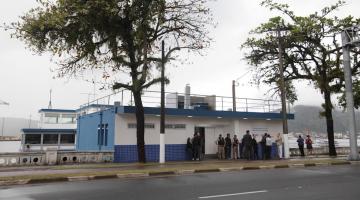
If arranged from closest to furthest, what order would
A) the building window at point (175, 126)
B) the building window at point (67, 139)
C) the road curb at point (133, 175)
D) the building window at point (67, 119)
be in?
the road curb at point (133, 175)
the building window at point (175, 126)
the building window at point (67, 139)
the building window at point (67, 119)

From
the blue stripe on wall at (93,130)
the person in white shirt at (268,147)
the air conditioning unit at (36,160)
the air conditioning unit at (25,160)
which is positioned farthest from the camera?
the person in white shirt at (268,147)

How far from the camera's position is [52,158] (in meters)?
20.8

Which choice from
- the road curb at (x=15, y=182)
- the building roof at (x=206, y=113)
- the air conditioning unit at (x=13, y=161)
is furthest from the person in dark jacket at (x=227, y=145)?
the road curb at (x=15, y=182)

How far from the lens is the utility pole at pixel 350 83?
23234 millimetres

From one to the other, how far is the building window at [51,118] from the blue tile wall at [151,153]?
60.0ft

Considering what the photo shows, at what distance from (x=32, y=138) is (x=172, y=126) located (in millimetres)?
15738

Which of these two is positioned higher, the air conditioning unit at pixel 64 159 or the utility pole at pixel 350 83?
the utility pole at pixel 350 83

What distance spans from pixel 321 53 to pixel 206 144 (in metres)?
11.5

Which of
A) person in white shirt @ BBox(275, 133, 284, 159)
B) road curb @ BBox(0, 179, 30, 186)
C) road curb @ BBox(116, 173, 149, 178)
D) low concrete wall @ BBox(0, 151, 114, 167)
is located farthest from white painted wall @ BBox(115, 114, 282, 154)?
road curb @ BBox(0, 179, 30, 186)

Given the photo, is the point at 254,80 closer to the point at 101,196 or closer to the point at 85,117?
the point at 85,117

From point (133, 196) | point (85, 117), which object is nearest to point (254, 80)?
point (85, 117)

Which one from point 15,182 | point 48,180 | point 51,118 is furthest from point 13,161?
point 51,118

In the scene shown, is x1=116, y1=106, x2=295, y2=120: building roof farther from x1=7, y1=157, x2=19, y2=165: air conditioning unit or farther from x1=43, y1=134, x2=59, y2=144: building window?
x1=43, y1=134, x2=59, y2=144: building window

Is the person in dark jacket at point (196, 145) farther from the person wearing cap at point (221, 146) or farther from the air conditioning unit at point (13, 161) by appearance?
the air conditioning unit at point (13, 161)
